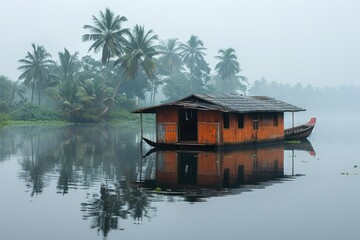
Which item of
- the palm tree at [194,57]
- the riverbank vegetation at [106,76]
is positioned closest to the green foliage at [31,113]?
the riverbank vegetation at [106,76]

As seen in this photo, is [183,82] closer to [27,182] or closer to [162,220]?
[27,182]

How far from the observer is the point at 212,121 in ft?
103

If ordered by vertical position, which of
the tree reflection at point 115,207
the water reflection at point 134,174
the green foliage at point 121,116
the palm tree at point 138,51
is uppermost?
the palm tree at point 138,51

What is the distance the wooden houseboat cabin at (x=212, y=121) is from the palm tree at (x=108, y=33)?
33.0 meters

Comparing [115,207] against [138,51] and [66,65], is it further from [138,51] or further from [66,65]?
[66,65]

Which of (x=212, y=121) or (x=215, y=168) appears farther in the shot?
(x=212, y=121)

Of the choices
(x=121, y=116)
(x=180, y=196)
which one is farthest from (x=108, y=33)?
(x=180, y=196)

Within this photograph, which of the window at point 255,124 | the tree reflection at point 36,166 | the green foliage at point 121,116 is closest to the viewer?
the tree reflection at point 36,166

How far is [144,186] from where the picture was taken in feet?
60.5

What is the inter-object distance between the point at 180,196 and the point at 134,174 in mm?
5559

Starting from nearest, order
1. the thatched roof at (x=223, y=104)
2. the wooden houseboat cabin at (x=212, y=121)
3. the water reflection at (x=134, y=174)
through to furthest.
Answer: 1. the water reflection at (x=134, y=174)
2. the thatched roof at (x=223, y=104)
3. the wooden houseboat cabin at (x=212, y=121)

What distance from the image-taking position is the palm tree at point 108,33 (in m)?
65.6

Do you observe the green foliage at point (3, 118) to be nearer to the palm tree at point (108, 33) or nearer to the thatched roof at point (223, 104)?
the palm tree at point (108, 33)

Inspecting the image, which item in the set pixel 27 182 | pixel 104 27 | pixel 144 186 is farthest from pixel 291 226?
pixel 104 27
